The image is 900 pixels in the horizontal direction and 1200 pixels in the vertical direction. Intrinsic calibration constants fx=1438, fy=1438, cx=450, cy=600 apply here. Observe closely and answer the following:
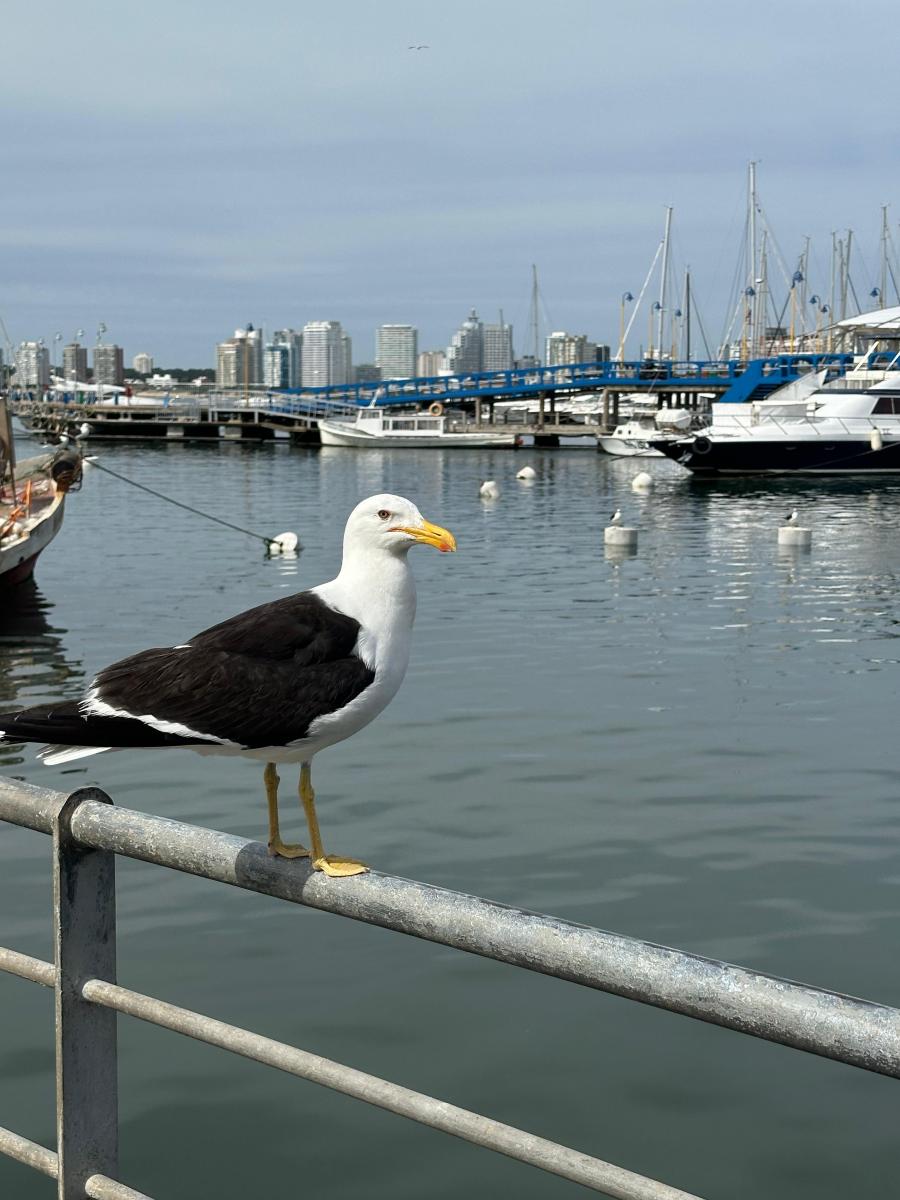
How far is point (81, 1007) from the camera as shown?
2.49 m

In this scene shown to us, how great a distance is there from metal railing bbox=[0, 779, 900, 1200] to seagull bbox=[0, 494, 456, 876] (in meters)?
0.54

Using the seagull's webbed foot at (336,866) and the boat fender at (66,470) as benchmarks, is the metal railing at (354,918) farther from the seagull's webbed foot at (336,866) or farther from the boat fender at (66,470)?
the boat fender at (66,470)

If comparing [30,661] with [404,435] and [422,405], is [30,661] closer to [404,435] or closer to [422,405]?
[404,435]

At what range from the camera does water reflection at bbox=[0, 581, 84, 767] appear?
16.4 metres

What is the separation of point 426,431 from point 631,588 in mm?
75686

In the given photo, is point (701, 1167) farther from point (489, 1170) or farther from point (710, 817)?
point (710, 817)

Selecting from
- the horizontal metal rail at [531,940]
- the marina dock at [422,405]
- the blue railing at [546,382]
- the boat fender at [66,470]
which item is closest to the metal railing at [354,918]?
the horizontal metal rail at [531,940]

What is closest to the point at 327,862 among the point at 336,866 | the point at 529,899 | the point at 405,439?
the point at 336,866

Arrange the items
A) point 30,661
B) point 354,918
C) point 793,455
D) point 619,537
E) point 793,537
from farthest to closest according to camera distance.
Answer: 1. point 793,455
2. point 619,537
3. point 793,537
4. point 30,661
5. point 354,918

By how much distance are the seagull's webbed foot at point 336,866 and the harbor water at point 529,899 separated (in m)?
3.78

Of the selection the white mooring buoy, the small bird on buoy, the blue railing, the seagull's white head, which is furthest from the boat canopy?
the seagull's white head

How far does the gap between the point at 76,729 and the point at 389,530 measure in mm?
971

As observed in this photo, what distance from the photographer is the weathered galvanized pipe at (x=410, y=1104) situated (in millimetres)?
1846

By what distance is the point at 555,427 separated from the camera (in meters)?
107
